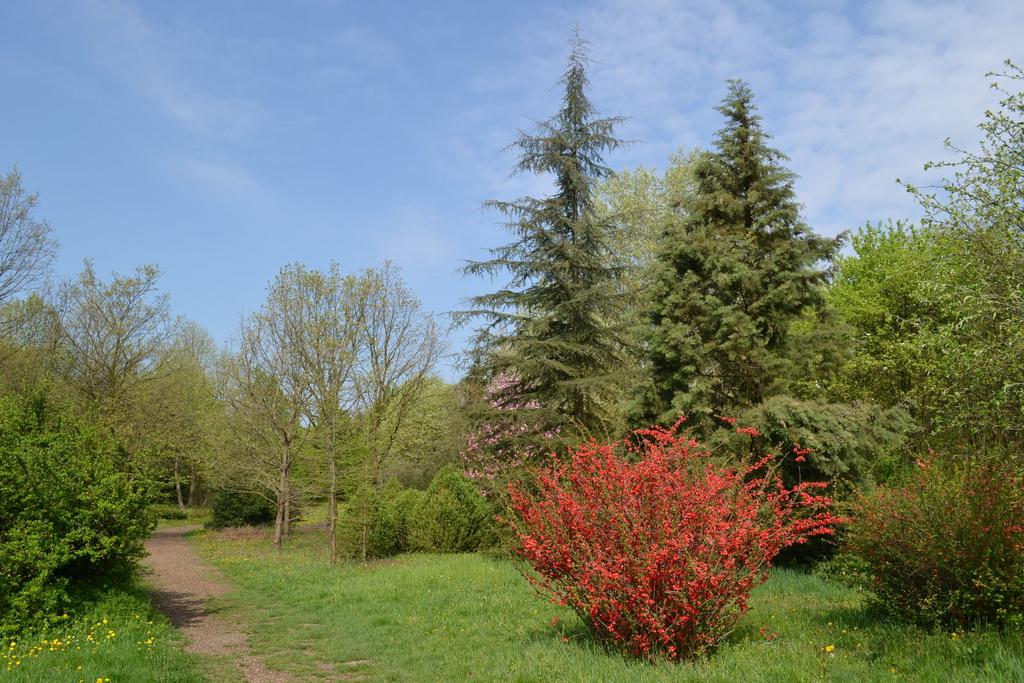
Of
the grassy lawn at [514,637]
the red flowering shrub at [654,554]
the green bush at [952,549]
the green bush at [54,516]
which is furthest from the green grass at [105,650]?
the green bush at [952,549]

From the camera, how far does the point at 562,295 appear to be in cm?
1697

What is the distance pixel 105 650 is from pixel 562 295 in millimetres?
12150

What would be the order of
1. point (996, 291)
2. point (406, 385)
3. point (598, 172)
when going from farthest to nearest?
point (406, 385), point (598, 172), point (996, 291)

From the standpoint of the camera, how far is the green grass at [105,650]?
20.9 ft

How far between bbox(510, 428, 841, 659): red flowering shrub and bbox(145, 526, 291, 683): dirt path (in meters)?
3.39

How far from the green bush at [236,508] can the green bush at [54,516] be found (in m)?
18.6

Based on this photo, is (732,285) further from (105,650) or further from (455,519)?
(105,650)

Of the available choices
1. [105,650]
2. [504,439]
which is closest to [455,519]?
[504,439]

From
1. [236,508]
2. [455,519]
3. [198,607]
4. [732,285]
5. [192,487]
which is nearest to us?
[198,607]

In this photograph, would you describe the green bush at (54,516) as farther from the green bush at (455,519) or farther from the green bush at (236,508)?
the green bush at (236,508)

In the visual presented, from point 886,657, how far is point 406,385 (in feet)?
50.3

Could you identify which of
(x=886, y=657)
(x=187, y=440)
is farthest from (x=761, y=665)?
(x=187, y=440)

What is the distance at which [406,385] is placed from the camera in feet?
65.2

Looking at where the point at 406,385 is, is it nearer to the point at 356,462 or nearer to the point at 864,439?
the point at 356,462
